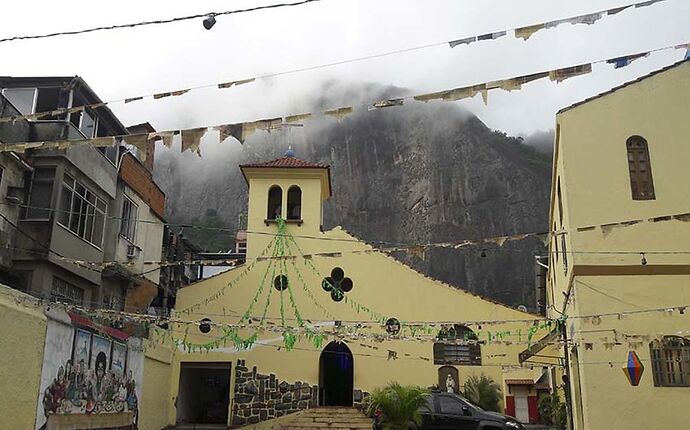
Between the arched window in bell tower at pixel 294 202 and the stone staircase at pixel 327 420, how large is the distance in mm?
7387

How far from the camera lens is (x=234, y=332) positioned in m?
22.8

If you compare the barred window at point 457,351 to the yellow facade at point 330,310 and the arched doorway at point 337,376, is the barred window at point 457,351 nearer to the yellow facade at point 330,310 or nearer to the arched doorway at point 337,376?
the yellow facade at point 330,310

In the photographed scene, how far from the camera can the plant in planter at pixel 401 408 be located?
16.2m

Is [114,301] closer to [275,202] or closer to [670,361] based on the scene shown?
[275,202]

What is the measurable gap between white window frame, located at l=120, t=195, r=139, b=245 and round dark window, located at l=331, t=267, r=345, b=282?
284 inches

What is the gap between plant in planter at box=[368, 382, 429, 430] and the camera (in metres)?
16.2

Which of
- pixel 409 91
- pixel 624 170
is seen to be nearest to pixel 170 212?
pixel 409 91

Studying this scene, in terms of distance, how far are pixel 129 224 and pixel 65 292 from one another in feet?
12.9

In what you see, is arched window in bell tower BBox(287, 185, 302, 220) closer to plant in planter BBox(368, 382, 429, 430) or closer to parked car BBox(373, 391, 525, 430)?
plant in planter BBox(368, 382, 429, 430)

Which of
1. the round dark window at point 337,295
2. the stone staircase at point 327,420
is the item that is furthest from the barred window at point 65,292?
the round dark window at point 337,295

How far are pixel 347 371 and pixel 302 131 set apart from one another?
191ft

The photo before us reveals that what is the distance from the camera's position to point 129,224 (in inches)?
804

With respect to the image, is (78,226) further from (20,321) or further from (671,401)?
(671,401)

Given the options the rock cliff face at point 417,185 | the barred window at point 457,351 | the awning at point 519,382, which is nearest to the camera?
the awning at point 519,382
